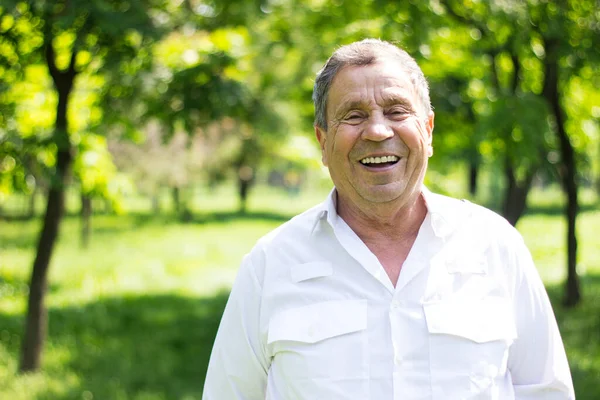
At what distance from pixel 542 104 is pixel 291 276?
14.8 feet

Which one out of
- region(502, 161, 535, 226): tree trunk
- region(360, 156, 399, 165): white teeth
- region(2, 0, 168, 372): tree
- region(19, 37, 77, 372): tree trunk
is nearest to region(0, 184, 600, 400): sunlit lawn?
region(19, 37, 77, 372): tree trunk

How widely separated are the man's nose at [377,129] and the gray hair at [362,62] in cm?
16

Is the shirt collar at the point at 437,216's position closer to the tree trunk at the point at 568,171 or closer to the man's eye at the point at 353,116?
the man's eye at the point at 353,116

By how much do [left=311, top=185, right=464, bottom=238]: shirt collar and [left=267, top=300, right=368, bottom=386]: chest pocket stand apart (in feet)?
0.84

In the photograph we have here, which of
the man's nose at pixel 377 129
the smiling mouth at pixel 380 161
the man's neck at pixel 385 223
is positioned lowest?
the man's neck at pixel 385 223

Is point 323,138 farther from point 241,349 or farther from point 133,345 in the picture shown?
point 133,345

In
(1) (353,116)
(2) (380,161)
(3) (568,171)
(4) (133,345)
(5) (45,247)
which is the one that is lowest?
(4) (133,345)

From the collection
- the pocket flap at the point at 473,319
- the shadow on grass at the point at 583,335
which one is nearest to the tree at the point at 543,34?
the shadow on grass at the point at 583,335

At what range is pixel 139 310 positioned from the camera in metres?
9.23

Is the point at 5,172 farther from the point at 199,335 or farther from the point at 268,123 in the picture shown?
the point at 199,335

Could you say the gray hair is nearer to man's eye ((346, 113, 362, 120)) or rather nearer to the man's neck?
man's eye ((346, 113, 362, 120))

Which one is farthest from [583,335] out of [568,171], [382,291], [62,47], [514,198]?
[382,291]

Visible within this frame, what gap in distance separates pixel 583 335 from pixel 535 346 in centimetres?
615

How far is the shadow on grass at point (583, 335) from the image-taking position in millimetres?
5805
